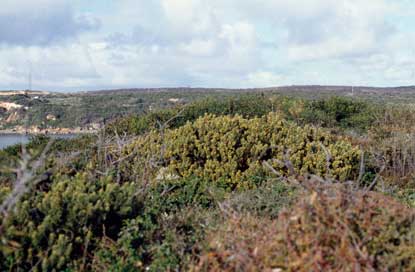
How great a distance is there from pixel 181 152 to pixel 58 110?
43.3 ft

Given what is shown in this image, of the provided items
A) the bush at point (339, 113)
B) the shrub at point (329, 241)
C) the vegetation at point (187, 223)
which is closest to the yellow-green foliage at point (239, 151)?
the vegetation at point (187, 223)

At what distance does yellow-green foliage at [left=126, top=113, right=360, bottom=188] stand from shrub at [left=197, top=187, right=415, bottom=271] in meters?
5.11

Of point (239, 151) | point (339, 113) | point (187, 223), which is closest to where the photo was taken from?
point (187, 223)

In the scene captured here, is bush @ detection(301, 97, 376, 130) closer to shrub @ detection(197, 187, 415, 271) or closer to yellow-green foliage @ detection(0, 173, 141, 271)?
yellow-green foliage @ detection(0, 173, 141, 271)

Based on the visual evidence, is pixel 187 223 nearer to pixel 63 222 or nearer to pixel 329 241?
pixel 63 222

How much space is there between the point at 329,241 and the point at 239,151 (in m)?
6.06

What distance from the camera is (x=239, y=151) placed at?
33.9 ft


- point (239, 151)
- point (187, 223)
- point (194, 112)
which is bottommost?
point (187, 223)

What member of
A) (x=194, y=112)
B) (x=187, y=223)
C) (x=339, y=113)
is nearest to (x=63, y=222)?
(x=187, y=223)

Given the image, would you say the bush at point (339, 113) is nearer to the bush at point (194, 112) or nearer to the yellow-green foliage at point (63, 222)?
the bush at point (194, 112)

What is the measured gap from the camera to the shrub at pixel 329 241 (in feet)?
13.7

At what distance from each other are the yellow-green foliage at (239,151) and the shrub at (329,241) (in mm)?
5114

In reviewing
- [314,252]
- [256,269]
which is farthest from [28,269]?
[314,252]

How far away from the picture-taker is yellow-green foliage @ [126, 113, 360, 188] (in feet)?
33.2
